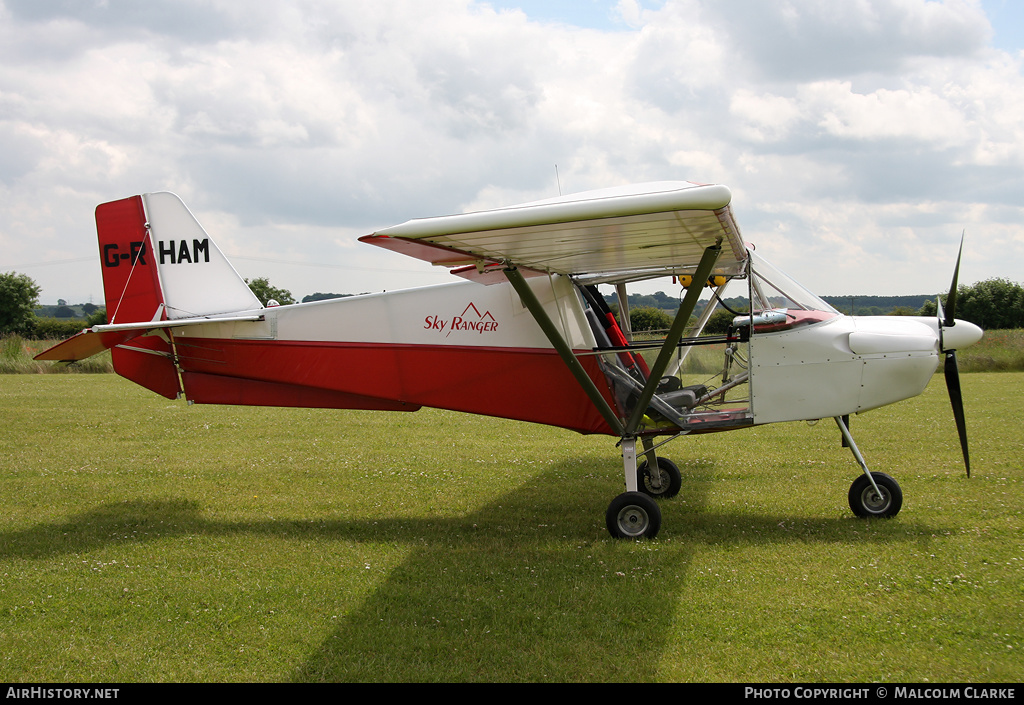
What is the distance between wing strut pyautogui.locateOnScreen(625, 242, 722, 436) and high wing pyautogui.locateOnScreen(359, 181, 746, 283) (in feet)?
0.59

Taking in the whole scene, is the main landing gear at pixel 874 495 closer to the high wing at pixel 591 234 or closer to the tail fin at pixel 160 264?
the high wing at pixel 591 234

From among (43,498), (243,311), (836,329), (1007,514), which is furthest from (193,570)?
(1007,514)

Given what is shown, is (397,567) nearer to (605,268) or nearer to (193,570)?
(193,570)

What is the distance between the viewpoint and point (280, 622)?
457 cm

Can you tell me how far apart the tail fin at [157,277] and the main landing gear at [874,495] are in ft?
20.9

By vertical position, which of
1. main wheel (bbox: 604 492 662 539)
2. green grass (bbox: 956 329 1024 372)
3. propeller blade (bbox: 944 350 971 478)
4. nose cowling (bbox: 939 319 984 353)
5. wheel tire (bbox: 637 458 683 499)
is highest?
nose cowling (bbox: 939 319 984 353)

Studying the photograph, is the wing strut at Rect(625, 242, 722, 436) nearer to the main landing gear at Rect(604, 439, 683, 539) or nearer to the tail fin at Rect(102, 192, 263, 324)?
the main landing gear at Rect(604, 439, 683, 539)

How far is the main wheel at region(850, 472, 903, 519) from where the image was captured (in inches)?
262

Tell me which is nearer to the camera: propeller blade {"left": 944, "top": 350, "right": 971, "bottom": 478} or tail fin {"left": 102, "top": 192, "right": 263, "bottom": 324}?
propeller blade {"left": 944, "top": 350, "right": 971, "bottom": 478}

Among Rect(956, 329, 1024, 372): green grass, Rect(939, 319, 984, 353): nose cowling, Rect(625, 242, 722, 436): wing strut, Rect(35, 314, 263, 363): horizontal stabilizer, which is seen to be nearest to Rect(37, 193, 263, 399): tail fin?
Rect(35, 314, 263, 363): horizontal stabilizer

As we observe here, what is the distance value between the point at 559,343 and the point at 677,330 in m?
1.01

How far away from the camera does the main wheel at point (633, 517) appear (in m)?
6.18

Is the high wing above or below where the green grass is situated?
above

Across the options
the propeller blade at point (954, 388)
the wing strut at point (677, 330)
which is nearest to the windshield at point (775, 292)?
the wing strut at point (677, 330)
